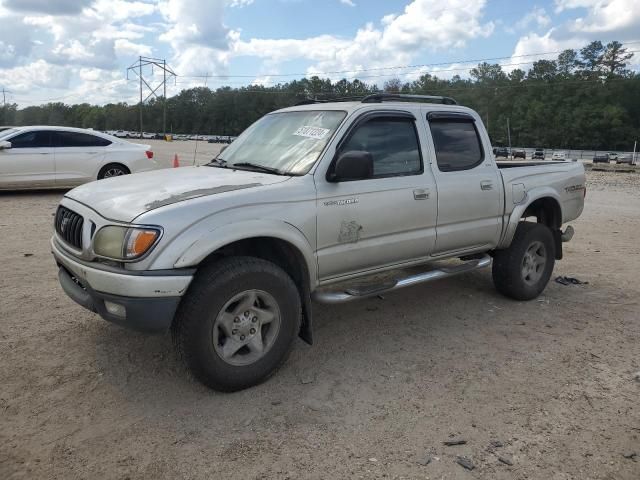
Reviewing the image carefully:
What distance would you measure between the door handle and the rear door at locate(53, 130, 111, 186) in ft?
30.9

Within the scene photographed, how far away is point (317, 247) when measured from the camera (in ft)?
12.7

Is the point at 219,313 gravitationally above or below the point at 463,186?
below

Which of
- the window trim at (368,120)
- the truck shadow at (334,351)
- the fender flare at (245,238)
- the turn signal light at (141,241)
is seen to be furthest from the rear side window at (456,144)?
the turn signal light at (141,241)

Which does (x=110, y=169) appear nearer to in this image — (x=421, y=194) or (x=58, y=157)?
(x=58, y=157)

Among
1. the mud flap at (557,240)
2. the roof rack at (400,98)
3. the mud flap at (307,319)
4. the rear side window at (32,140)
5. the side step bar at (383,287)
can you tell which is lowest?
the mud flap at (307,319)

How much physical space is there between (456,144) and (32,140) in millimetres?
9762

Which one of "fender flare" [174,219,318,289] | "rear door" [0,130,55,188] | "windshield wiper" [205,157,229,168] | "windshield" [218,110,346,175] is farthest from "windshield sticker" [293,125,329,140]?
"rear door" [0,130,55,188]

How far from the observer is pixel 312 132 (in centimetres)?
427

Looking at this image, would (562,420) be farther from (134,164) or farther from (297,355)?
(134,164)

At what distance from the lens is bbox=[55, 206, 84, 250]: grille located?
360cm

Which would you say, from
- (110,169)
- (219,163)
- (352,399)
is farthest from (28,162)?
(352,399)

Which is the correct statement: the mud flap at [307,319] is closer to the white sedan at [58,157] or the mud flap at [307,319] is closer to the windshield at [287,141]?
the windshield at [287,141]

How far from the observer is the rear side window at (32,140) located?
36.8ft

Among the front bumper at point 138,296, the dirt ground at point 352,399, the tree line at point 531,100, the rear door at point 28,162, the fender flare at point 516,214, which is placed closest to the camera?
the dirt ground at point 352,399
